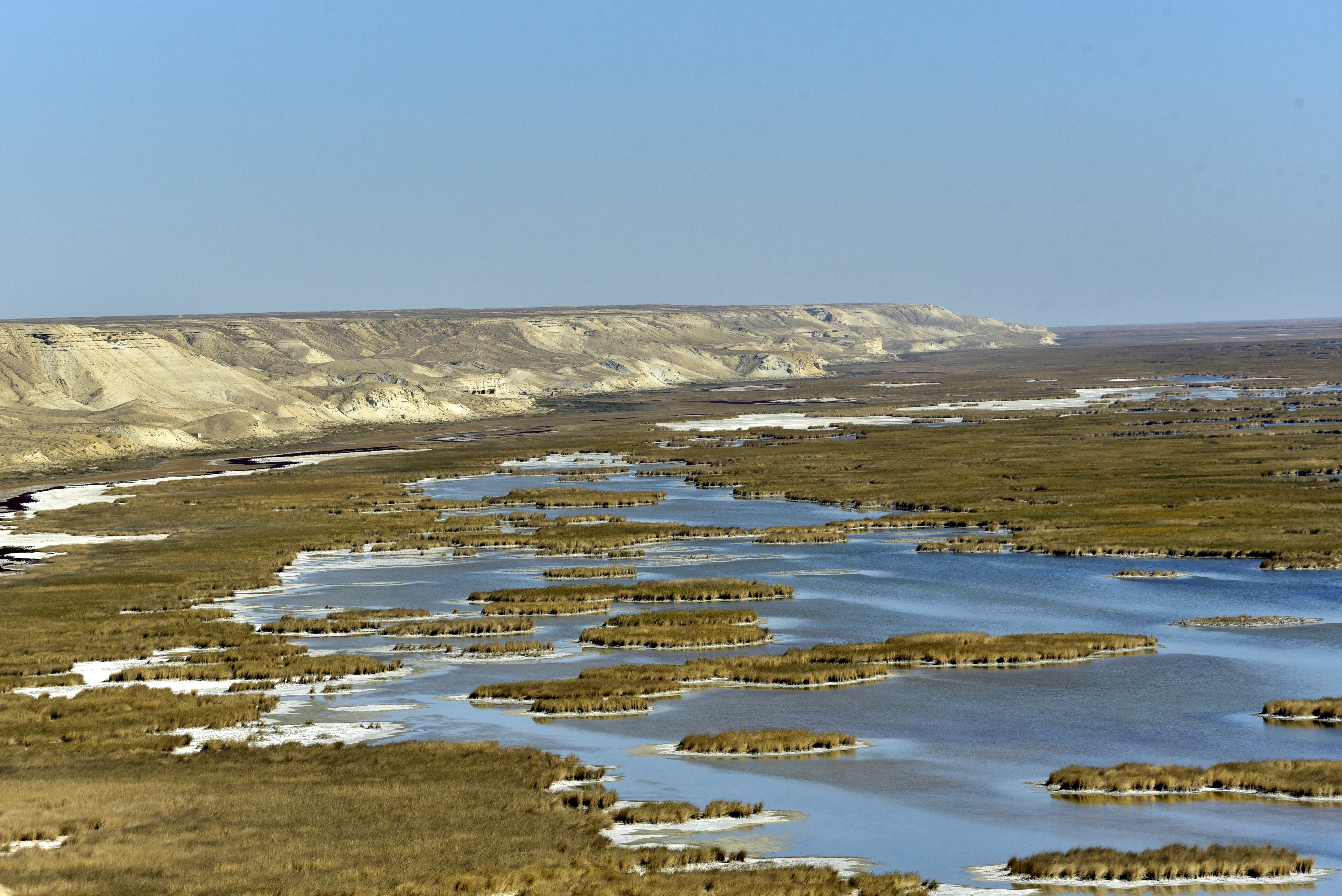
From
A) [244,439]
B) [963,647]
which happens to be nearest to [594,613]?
[963,647]

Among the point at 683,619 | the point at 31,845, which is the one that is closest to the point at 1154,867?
the point at 31,845

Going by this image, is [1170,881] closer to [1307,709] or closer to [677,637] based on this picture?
[1307,709]

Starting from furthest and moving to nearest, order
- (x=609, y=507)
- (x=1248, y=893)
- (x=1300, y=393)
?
(x=1300, y=393)
(x=609, y=507)
(x=1248, y=893)

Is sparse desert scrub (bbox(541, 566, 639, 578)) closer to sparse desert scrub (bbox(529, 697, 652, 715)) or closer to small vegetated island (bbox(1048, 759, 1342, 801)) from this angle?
sparse desert scrub (bbox(529, 697, 652, 715))

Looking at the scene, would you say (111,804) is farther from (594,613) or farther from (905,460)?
(905,460)

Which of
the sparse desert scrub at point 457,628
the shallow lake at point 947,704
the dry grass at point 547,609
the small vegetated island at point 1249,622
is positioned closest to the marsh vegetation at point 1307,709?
the shallow lake at point 947,704
